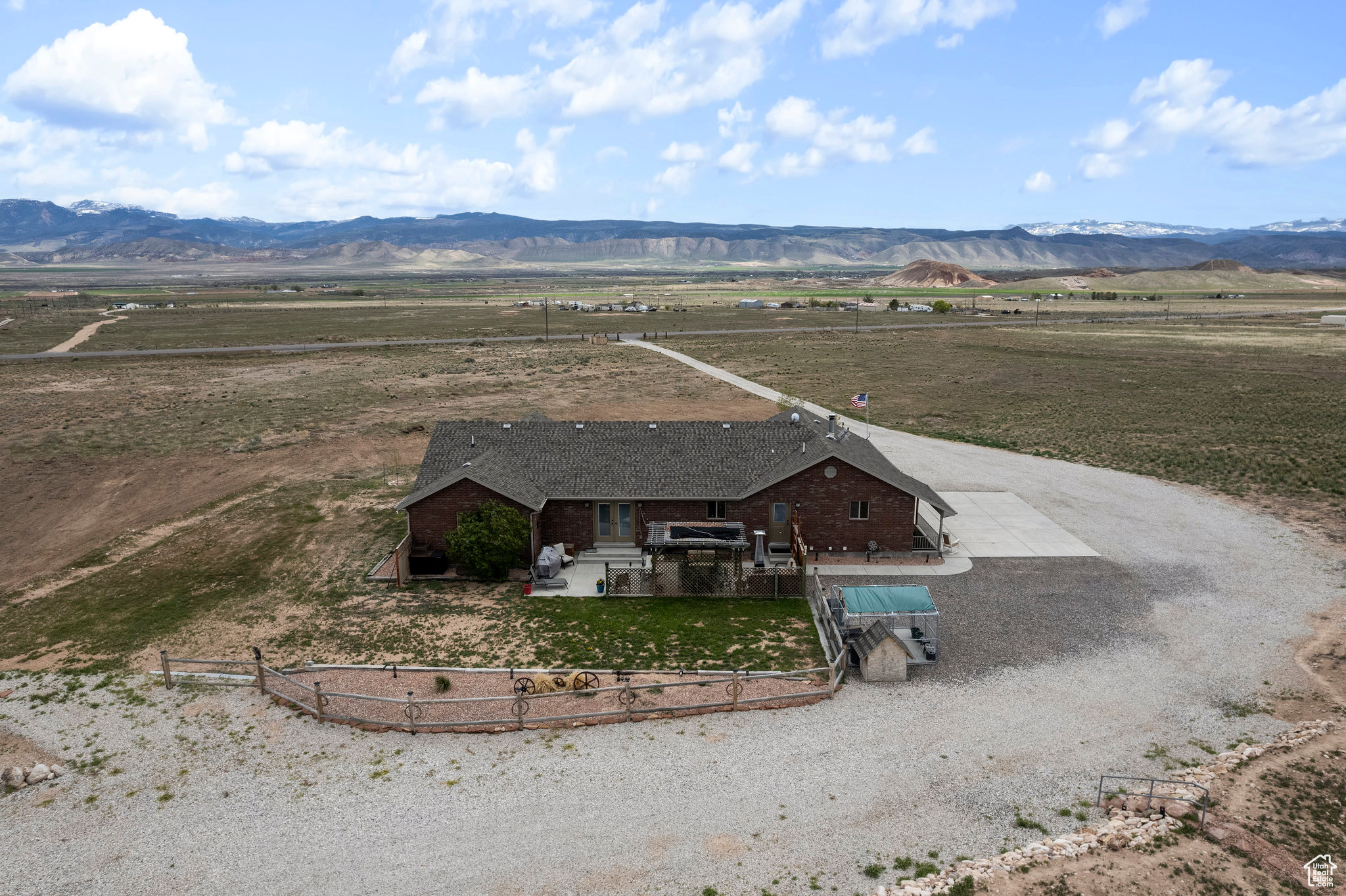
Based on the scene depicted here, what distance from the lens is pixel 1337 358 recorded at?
88938 millimetres

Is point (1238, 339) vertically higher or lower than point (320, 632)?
higher

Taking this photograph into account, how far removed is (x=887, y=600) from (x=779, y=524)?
27.0ft

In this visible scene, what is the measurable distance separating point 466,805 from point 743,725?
6985 mm

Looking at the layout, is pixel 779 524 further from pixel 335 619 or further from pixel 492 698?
pixel 335 619

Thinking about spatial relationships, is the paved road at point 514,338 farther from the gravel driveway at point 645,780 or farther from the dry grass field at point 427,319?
the gravel driveway at point 645,780

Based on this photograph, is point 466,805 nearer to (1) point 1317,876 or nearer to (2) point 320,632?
(2) point 320,632

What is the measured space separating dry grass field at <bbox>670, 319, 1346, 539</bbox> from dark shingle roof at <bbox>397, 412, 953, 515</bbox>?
23.0m

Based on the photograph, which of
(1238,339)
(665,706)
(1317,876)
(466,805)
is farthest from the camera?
(1238,339)

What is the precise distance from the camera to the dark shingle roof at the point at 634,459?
31.4 metres

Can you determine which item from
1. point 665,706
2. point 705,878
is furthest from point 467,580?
point 705,878

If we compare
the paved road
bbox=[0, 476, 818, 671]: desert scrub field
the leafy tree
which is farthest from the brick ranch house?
the paved road

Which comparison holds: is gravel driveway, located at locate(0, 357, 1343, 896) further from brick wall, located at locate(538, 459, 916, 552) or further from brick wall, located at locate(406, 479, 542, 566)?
brick wall, located at locate(406, 479, 542, 566)

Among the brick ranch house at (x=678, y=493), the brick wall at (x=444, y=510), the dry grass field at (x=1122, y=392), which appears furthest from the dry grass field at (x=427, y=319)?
the brick wall at (x=444, y=510)

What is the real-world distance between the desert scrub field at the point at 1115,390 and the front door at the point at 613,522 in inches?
1214
